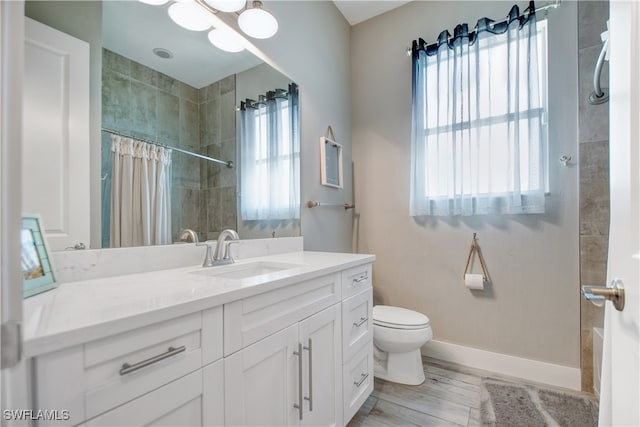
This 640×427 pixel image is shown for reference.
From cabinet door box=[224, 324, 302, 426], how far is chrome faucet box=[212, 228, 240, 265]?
51 centimetres

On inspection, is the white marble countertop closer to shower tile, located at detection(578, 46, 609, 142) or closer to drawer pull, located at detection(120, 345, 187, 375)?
drawer pull, located at detection(120, 345, 187, 375)


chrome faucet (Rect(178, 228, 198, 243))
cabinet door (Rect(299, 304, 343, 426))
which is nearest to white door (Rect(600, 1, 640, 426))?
cabinet door (Rect(299, 304, 343, 426))

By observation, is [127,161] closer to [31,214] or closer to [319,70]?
[31,214]

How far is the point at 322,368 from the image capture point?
1182 mm

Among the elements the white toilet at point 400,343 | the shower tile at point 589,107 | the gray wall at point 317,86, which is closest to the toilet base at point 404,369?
the white toilet at point 400,343

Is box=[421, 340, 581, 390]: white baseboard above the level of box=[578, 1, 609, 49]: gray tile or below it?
below

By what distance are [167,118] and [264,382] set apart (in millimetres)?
1146

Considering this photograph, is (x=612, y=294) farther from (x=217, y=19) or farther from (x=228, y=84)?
(x=217, y=19)

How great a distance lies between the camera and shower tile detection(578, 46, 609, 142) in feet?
5.45

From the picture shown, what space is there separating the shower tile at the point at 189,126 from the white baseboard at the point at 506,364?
219 centimetres

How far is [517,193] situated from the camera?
6.05ft

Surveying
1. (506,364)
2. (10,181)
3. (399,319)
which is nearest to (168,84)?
(10,181)

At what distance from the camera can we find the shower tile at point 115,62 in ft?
3.41

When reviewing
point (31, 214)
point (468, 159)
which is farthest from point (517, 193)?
point (31, 214)
